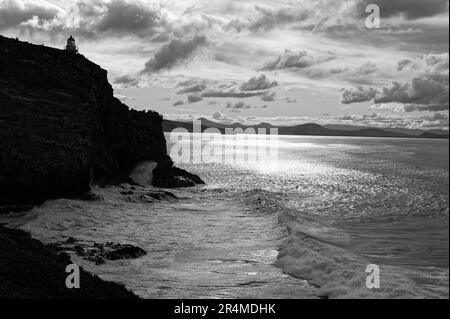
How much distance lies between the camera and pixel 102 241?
92.6ft

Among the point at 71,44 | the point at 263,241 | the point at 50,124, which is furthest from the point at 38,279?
the point at 71,44

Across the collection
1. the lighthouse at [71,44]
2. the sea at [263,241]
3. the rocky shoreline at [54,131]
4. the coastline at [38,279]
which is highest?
the lighthouse at [71,44]

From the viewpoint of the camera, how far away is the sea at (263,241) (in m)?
19.6

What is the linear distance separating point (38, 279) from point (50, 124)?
2828 centimetres

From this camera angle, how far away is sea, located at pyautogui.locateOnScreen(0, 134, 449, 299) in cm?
1964

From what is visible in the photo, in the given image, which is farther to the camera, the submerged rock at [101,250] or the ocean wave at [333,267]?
the submerged rock at [101,250]

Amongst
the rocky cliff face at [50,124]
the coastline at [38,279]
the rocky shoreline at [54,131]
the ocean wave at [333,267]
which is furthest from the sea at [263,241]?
the rocky cliff face at [50,124]

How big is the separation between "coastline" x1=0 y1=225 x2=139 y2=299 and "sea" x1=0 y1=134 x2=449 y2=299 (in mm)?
1966

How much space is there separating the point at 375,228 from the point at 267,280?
623 inches

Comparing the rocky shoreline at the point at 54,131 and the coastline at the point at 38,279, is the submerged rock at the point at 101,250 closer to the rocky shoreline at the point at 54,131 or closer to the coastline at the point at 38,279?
the rocky shoreline at the point at 54,131

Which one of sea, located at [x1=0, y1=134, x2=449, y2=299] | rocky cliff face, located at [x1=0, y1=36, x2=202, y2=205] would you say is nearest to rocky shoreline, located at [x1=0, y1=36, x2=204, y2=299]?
rocky cliff face, located at [x1=0, y1=36, x2=202, y2=205]

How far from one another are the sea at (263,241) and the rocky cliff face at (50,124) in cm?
257

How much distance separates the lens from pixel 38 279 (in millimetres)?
15969
